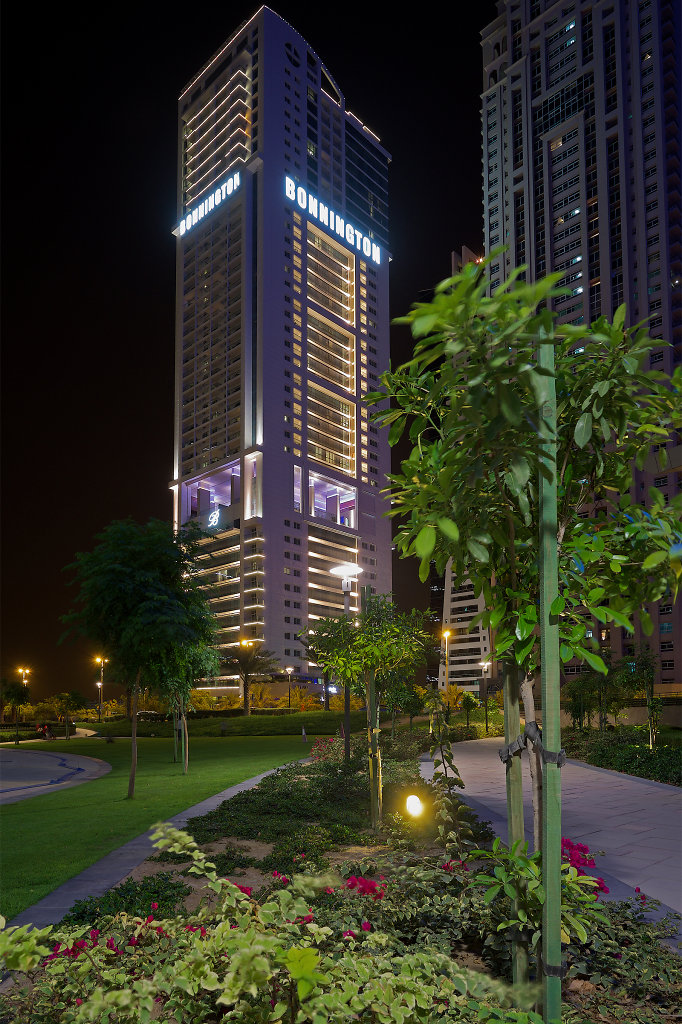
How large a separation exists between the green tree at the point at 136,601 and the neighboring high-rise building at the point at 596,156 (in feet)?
222

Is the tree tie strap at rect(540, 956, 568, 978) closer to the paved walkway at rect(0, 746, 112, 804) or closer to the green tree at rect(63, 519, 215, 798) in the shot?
the green tree at rect(63, 519, 215, 798)

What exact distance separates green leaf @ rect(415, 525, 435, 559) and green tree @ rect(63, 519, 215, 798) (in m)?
12.6

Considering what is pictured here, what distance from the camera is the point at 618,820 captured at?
1026 cm

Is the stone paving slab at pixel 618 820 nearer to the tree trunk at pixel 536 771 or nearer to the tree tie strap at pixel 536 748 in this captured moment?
the tree trunk at pixel 536 771

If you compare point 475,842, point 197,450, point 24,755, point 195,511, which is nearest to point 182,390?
point 197,450

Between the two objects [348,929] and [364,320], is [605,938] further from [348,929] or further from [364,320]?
[364,320]

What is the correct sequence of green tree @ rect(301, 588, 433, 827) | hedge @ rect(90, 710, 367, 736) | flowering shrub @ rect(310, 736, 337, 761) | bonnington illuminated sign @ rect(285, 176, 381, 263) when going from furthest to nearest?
bonnington illuminated sign @ rect(285, 176, 381, 263) → hedge @ rect(90, 710, 367, 736) → flowering shrub @ rect(310, 736, 337, 761) → green tree @ rect(301, 588, 433, 827)

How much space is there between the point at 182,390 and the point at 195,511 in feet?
80.0

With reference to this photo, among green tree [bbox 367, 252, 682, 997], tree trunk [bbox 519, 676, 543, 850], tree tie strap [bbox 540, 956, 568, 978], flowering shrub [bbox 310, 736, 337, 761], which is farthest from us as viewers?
flowering shrub [bbox 310, 736, 337, 761]

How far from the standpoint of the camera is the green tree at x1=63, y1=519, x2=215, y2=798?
14.1 meters

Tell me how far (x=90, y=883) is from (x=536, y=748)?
5.90 m

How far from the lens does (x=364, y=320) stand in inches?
5423

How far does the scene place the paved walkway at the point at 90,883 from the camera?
569 cm

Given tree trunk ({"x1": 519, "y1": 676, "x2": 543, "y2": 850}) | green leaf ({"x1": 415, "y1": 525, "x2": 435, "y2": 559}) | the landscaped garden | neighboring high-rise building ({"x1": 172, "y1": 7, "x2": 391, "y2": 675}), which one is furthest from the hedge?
neighboring high-rise building ({"x1": 172, "y1": 7, "x2": 391, "y2": 675})
